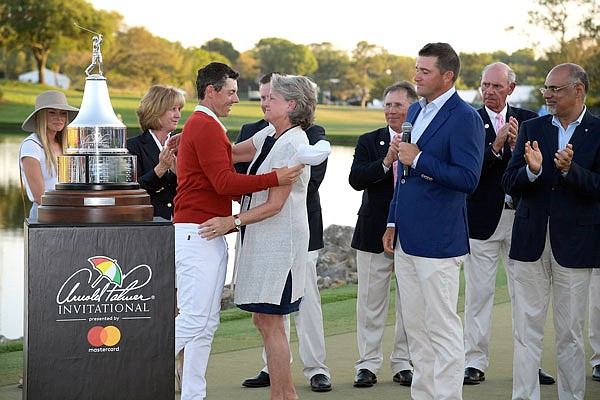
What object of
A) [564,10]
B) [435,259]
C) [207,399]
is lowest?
[207,399]

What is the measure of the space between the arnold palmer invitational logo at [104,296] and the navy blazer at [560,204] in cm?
223

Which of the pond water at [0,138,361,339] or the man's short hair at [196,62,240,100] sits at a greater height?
the man's short hair at [196,62,240,100]

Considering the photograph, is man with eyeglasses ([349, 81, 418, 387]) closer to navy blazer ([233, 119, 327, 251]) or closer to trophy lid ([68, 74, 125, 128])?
navy blazer ([233, 119, 327, 251])

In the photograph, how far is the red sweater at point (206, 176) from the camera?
4.54 metres

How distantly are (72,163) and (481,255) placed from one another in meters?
2.94

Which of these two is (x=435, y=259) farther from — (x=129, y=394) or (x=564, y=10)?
(x=564, y=10)

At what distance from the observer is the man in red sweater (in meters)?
4.58

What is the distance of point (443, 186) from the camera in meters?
4.64

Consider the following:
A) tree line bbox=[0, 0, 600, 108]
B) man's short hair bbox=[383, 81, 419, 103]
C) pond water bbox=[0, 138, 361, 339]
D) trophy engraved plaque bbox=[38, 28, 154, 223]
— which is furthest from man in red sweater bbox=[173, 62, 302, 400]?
tree line bbox=[0, 0, 600, 108]

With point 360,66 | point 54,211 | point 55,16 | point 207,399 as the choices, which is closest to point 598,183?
point 207,399

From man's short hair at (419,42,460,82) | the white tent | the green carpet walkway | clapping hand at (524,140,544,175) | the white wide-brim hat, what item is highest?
man's short hair at (419,42,460,82)

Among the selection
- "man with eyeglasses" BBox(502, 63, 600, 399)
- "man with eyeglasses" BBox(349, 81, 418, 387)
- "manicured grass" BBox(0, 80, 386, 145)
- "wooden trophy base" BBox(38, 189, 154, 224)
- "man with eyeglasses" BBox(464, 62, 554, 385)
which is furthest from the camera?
"manicured grass" BBox(0, 80, 386, 145)

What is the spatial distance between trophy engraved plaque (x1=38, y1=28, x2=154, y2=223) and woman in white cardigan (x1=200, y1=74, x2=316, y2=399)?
797 mm

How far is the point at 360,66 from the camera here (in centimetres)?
4831
